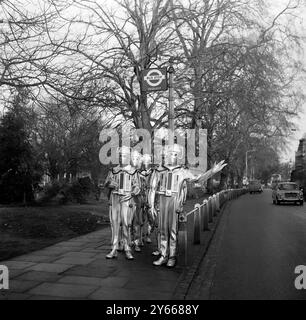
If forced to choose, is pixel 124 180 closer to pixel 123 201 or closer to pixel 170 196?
pixel 123 201

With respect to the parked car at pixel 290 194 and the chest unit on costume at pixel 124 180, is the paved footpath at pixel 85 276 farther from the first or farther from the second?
the parked car at pixel 290 194

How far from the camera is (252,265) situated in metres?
8.33

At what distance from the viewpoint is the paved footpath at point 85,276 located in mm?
5883

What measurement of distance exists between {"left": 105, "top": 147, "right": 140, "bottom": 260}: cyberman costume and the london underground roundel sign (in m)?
4.42

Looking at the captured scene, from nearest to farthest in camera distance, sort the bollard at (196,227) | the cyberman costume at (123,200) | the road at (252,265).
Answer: the road at (252,265), the cyberman costume at (123,200), the bollard at (196,227)

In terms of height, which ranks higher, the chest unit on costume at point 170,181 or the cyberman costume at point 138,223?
the chest unit on costume at point 170,181

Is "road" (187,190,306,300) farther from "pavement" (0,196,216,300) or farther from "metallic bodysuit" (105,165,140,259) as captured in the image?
"metallic bodysuit" (105,165,140,259)

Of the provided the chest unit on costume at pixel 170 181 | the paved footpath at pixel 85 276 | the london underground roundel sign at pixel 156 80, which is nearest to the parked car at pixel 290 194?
the london underground roundel sign at pixel 156 80

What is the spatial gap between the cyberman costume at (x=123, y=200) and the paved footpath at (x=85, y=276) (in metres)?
0.34

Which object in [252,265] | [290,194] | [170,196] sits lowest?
[252,265]

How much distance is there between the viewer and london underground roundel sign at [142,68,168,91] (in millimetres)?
→ 12547

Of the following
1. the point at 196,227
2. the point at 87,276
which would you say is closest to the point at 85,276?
the point at 87,276

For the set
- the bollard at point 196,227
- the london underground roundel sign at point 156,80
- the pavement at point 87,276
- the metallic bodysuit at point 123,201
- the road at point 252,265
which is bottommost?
the road at point 252,265

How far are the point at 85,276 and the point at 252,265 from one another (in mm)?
3150
